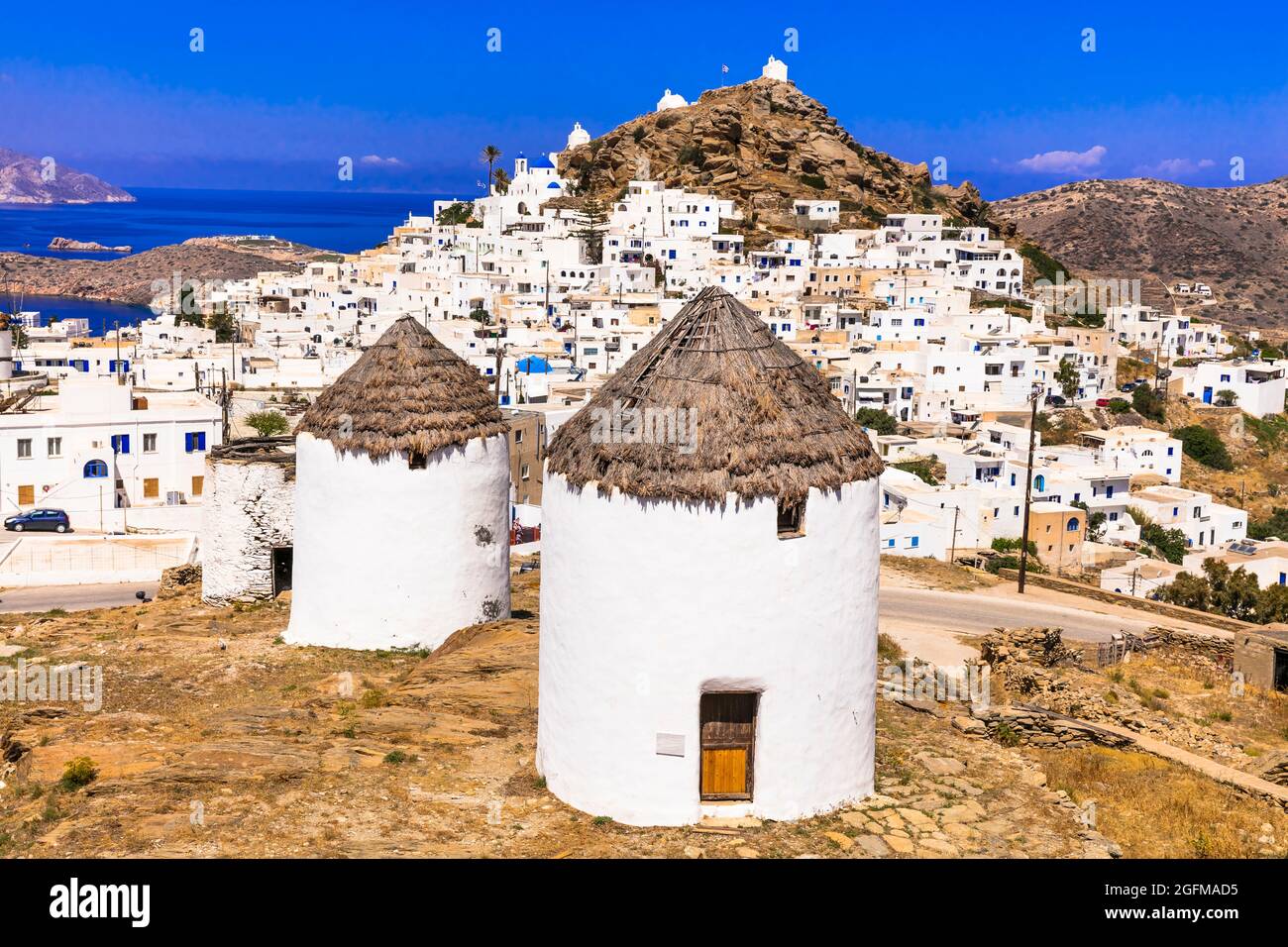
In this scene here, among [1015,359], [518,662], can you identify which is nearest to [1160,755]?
[518,662]

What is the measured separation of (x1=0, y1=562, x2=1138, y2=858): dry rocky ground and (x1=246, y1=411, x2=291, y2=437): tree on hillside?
27.5 m

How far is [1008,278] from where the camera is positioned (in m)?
102

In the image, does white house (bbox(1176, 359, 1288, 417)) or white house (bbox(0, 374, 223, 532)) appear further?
white house (bbox(1176, 359, 1288, 417))

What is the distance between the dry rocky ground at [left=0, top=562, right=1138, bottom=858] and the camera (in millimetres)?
9859

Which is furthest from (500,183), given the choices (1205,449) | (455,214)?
(1205,449)

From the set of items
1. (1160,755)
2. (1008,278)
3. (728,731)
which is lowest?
(1160,755)

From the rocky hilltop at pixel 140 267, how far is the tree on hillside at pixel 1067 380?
105886 millimetres

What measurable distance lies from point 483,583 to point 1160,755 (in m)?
8.18

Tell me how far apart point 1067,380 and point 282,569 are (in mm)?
63746

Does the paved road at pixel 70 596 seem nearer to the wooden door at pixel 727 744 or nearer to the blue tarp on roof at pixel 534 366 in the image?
the wooden door at pixel 727 744

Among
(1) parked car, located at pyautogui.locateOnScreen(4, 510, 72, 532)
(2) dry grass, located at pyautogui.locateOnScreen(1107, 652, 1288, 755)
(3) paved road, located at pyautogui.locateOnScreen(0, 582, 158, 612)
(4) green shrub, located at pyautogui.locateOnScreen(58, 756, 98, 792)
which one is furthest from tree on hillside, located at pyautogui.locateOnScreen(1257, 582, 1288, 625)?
(1) parked car, located at pyautogui.locateOnScreen(4, 510, 72, 532)

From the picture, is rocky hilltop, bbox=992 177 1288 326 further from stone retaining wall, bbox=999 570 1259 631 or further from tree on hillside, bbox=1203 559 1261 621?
stone retaining wall, bbox=999 570 1259 631

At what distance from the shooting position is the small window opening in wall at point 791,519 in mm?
10008
